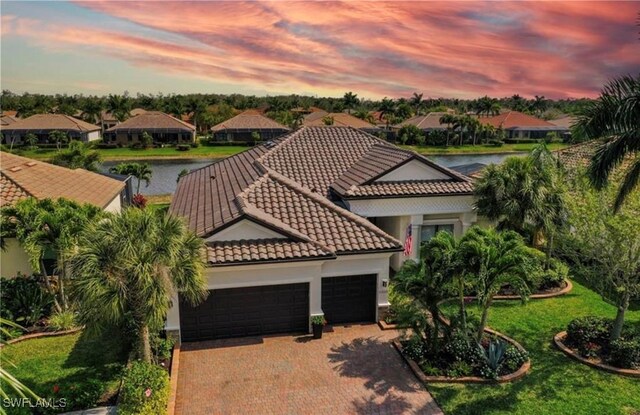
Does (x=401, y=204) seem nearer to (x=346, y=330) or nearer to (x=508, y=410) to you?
(x=346, y=330)

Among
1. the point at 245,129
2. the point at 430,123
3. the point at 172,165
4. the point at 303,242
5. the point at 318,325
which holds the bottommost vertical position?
the point at 318,325

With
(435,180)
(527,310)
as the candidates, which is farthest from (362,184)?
(527,310)

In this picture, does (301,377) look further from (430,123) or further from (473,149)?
(430,123)

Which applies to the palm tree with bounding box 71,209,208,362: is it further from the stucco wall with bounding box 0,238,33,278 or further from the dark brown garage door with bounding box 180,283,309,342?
the stucco wall with bounding box 0,238,33,278

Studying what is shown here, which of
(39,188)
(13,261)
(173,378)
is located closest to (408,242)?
(173,378)

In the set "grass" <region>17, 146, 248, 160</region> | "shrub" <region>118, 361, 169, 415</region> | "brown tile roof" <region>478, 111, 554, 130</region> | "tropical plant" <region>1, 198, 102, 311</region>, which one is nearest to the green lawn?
"shrub" <region>118, 361, 169, 415</region>

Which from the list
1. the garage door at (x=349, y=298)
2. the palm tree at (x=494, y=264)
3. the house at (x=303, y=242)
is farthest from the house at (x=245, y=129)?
the palm tree at (x=494, y=264)
